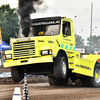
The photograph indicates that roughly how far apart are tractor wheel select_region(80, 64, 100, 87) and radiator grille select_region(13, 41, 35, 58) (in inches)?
150

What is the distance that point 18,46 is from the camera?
12891 mm

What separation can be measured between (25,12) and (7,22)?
48351mm

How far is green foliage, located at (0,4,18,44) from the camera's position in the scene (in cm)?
6022

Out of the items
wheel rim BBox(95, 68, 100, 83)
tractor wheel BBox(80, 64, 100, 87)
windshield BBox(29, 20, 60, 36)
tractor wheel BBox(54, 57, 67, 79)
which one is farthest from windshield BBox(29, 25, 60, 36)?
wheel rim BBox(95, 68, 100, 83)

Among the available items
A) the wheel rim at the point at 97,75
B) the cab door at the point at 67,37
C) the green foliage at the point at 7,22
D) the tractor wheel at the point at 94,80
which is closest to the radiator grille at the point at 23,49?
the cab door at the point at 67,37

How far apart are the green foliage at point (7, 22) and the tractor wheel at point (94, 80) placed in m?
45.7

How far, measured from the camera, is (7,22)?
204 ft

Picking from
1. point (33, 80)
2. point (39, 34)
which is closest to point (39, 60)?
point (39, 34)

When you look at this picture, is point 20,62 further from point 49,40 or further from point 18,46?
point 49,40

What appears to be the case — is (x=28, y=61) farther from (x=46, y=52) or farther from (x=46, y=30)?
(x=46, y=30)

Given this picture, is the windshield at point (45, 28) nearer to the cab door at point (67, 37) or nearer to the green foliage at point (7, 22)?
the cab door at point (67, 37)

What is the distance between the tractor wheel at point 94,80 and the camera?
14906 mm

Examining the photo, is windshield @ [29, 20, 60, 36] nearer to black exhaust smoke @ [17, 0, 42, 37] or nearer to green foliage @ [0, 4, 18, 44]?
black exhaust smoke @ [17, 0, 42, 37]

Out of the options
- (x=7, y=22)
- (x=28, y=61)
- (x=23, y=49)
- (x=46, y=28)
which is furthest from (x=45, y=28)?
(x=7, y=22)
